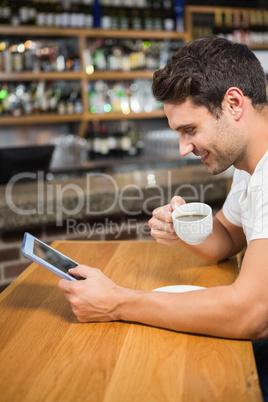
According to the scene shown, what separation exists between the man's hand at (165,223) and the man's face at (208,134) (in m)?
Result: 0.16

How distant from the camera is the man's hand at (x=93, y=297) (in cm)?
109

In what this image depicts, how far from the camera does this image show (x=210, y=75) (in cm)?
118

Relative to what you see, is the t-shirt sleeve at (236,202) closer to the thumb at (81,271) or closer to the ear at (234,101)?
the ear at (234,101)

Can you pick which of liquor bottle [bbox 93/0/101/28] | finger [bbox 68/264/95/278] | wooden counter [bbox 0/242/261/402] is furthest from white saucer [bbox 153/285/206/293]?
liquor bottle [bbox 93/0/101/28]

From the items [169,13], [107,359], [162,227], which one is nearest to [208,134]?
[162,227]

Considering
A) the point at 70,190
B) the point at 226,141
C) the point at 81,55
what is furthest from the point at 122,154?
the point at 226,141

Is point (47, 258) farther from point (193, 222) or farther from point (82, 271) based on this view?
point (193, 222)

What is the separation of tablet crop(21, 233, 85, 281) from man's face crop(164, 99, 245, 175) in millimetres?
440

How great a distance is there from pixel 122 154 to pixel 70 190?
2.86 metres

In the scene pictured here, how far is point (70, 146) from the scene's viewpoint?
4.90 metres

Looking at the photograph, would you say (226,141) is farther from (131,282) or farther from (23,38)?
(23,38)

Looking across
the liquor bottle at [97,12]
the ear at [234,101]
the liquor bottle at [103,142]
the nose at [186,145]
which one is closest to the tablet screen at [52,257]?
the nose at [186,145]

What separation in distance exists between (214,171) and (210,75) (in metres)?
0.27

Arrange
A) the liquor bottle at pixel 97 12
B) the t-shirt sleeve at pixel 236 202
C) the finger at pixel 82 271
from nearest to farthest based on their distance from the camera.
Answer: the finger at pixel 82 271 → the t-shirt sleeve at pixel 236 202 → the liquor bottle at pixel 97 12
